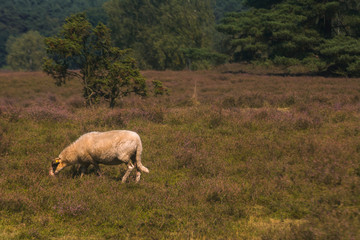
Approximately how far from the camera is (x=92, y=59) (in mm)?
13617

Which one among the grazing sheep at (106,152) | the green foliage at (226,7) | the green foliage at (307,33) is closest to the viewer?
the grazing sheep at (106,152)

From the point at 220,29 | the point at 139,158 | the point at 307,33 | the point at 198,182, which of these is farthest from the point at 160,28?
the point at 198,182

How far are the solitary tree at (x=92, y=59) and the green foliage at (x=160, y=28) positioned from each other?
39.3 metres

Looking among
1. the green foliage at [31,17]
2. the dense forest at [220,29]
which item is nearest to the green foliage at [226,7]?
the dense forest at [220,29]

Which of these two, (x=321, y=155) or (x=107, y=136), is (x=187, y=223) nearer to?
(x=107, y=136)

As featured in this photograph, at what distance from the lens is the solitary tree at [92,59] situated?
1270cm

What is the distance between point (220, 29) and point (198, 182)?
26.1 metres

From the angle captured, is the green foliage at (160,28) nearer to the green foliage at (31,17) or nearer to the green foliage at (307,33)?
the green foliage at (307,33)

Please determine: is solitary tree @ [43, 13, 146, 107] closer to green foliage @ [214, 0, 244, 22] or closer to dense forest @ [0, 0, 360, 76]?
dense forest @ [0, 0, 360, 76]

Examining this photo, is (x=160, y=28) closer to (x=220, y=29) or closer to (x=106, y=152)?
(x=220, y=29)

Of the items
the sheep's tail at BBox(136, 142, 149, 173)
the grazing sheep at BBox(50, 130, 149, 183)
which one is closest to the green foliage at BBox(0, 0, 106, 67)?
the grazing sheep at BBox(50, 130, 149, 183)

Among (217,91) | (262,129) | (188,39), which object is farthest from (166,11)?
(262,129)

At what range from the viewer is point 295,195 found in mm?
6117

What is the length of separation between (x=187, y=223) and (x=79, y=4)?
15475cm
